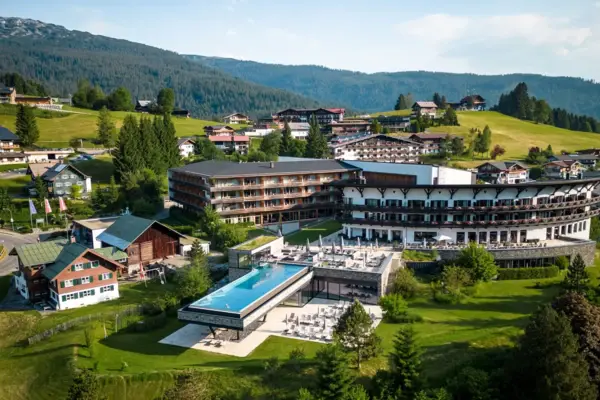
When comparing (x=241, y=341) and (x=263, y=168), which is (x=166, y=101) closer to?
(x=263, y=168)

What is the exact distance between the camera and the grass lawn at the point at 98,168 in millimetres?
94875

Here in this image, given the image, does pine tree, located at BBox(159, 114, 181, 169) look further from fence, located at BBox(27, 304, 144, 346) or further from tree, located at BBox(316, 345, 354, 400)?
tree, located at BBox(316, 345, 354, 400)

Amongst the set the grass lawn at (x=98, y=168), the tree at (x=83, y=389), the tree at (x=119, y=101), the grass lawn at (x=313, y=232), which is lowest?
the grass lawn at (x=313, y=232)

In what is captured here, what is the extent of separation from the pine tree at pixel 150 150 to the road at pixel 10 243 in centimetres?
2805

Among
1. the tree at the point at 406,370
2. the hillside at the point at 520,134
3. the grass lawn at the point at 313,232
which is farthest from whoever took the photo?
the hillside at the point at 520,134

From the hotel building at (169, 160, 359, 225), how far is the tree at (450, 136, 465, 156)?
5214 centimetres

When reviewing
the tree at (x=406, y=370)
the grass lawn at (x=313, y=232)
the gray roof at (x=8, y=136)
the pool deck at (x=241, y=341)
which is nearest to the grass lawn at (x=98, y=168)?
the gray roof at (x=8, y=136)

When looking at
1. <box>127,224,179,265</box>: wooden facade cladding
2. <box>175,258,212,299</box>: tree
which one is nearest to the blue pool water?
<box>175,258,212,299</box>: tree

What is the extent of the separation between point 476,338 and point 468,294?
10.5 m

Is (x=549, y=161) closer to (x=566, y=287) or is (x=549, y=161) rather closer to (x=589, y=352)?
(x=566, y=287)

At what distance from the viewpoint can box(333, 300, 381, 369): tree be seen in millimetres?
32688

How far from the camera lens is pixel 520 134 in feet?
500

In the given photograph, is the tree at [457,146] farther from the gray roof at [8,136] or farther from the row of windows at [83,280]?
the gray roof at [8,136]

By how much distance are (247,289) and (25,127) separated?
89.6 m
